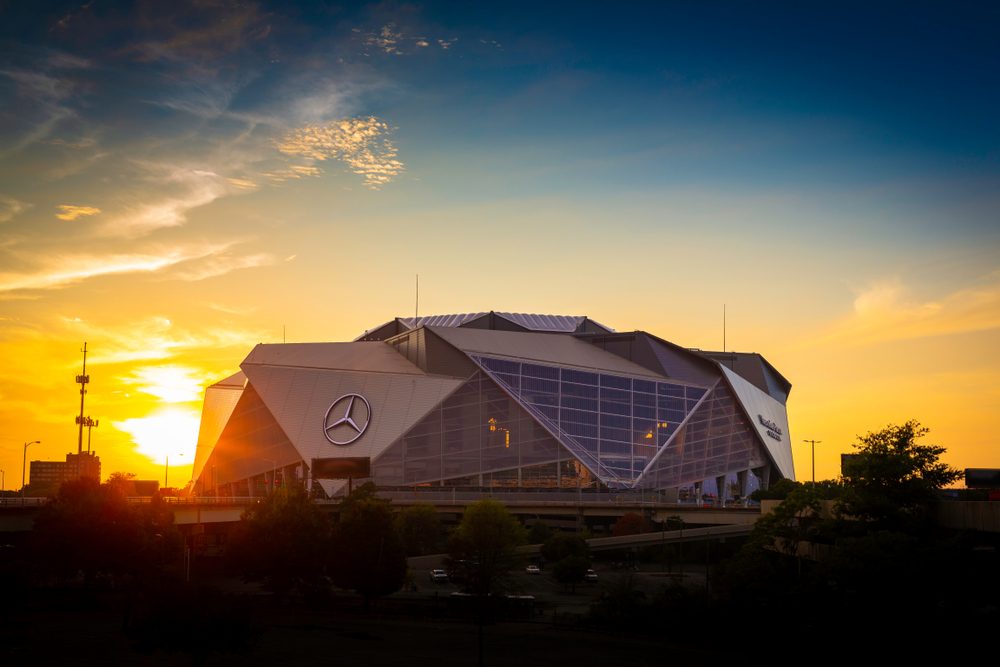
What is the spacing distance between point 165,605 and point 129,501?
45.7m

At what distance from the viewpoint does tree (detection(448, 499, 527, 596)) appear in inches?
4110

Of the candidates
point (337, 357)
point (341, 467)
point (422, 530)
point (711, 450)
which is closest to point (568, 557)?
point (422, 530)

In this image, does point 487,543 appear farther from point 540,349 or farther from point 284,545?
point 540,349

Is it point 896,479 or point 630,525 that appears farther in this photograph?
point 630,525

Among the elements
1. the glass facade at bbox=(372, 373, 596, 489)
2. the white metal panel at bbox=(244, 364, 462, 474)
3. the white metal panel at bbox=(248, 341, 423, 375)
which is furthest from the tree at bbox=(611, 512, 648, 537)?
the white metal panel at bbox=(248, 341, 423, 375)

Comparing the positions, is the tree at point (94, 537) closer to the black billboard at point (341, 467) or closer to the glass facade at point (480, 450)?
the black billboard at point (341, 467)

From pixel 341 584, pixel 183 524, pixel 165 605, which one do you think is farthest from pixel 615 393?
pixel 165 605

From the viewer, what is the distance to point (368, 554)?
94375mm

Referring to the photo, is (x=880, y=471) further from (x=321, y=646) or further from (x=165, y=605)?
(x=165, y=605)

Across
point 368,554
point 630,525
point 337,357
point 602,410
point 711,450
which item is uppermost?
point 337,357

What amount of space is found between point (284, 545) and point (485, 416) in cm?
6828

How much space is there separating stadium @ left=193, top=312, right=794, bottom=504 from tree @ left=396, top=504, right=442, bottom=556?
19685mm

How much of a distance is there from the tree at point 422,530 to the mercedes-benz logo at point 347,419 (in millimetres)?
27123

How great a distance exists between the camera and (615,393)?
172m
